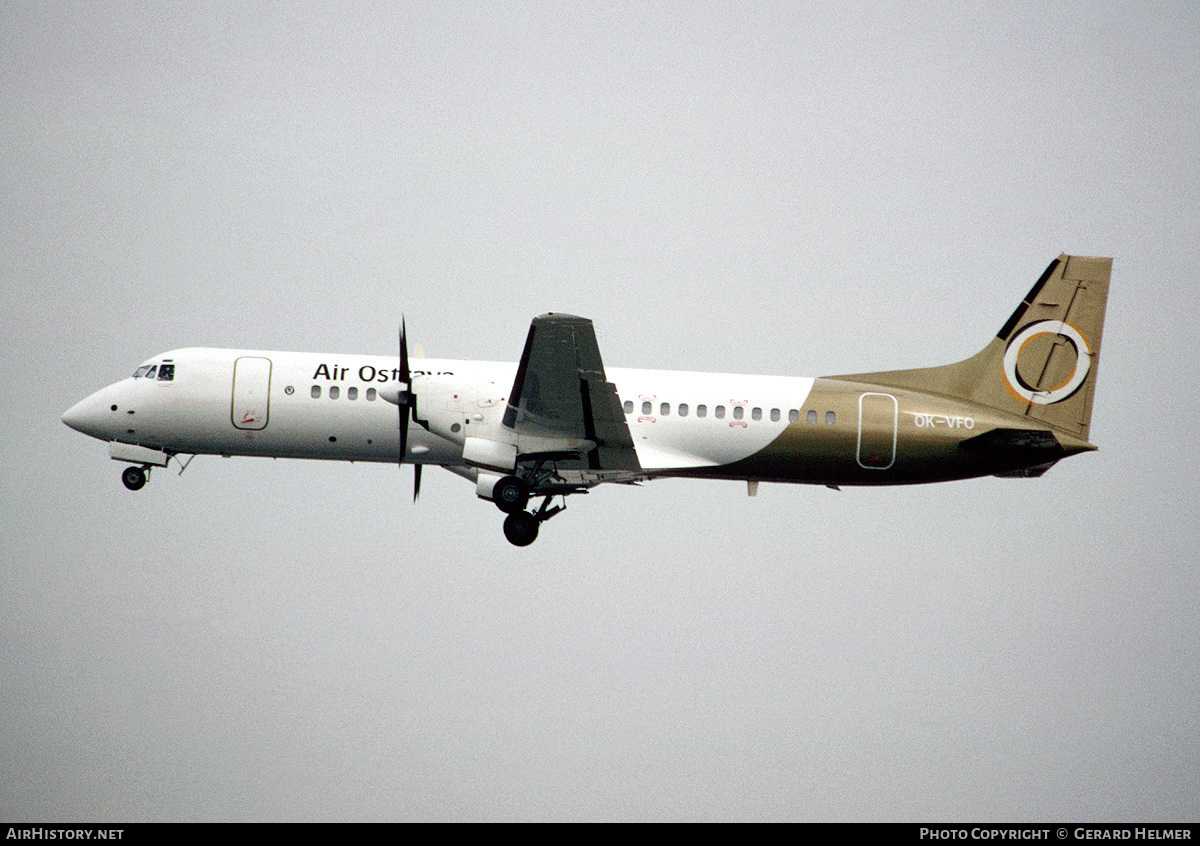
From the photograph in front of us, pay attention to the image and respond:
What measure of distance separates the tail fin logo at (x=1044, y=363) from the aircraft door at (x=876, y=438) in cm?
328

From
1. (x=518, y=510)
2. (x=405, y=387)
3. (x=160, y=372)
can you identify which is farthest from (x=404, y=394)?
(x=160, y=372)

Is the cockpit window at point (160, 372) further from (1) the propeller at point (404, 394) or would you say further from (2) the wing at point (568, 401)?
(2) the wing at point (568, 401)

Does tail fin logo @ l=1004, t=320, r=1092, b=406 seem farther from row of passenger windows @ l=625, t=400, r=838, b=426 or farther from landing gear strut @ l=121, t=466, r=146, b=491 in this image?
landing gear strut @ l=121, t=466, r=146, b=491

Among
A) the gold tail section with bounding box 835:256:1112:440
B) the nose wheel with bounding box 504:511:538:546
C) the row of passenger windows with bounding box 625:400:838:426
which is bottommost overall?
the nose wheel with bounding box 504:511:538:546

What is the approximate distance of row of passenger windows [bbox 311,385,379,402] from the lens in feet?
96.8

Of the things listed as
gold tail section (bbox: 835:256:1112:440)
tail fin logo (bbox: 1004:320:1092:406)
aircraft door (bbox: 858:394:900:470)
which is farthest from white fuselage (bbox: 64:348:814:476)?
tail fin logo (bbox: 1004:320:1092:406)

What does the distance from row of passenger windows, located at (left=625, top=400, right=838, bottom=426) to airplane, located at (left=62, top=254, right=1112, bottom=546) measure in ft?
0.10

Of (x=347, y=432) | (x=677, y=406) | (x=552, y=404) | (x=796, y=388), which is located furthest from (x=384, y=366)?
(x=796, y=388)

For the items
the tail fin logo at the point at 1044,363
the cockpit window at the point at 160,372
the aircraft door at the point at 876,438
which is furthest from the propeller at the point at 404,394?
the tail fin logo at the point at 1044,363

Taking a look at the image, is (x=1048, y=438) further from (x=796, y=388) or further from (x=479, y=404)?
(x=479, y=404)

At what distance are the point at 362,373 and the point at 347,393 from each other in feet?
1.90
